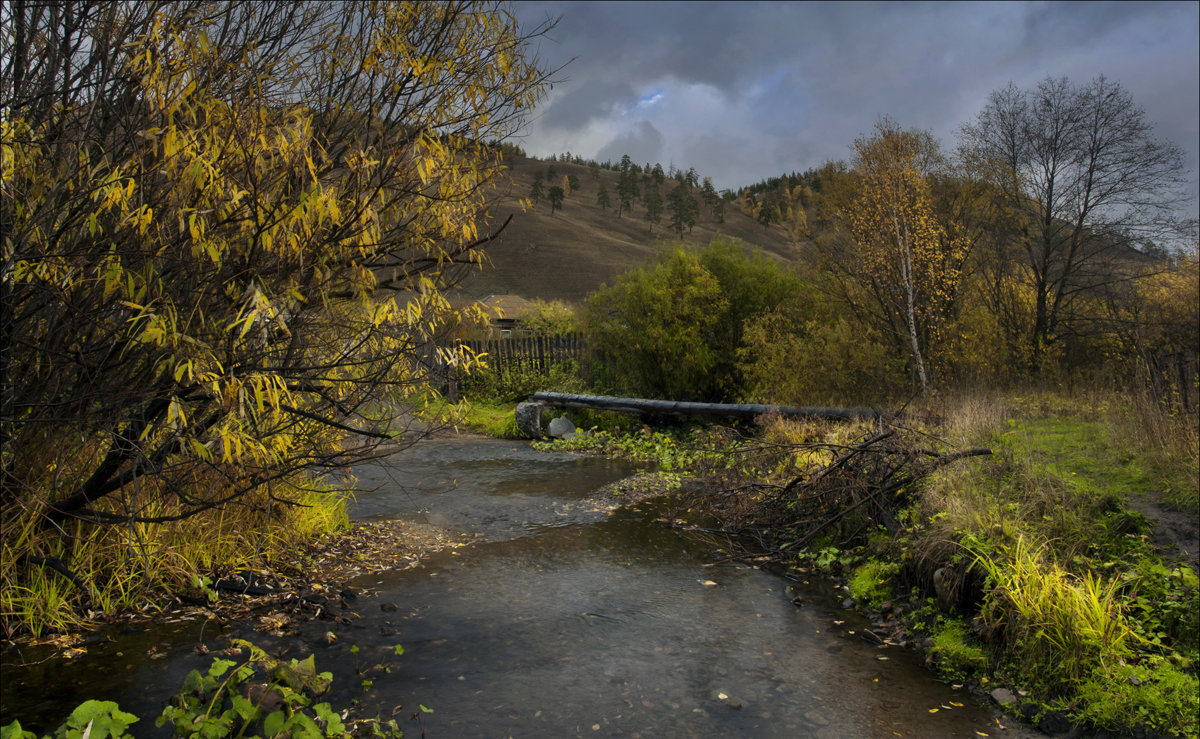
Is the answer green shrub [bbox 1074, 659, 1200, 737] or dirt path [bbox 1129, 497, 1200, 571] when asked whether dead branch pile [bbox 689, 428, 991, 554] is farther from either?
green shrub [bbox 1074, 659, 1200, 737]

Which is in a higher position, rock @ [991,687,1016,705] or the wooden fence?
the wooden fence

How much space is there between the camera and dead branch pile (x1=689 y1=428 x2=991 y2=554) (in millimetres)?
6711

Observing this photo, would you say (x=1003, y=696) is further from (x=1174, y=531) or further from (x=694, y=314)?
(x=694, y=314)

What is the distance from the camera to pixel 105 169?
152 inches

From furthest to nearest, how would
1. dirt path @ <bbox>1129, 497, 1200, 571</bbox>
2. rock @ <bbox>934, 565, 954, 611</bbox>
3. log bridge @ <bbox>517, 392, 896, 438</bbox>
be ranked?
1. log bridge @ <bbox>517, 392, 896, 438</bbox>
2. rock @ <bbox>934, 565, 954, 611</bbox>
3. dirt path @ <bbox>1129, 497, 1200, 571</bbox>

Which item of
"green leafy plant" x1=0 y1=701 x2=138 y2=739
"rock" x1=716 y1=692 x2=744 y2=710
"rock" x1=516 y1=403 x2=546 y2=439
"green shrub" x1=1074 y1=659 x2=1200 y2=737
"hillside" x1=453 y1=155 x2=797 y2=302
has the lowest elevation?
"rock" x1=716 y1=692 x2=744 y2=710

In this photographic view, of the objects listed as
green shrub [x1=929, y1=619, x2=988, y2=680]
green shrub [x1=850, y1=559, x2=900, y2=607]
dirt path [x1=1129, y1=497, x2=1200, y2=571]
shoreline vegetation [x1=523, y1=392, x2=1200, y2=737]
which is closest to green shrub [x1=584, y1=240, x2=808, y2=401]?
shoreline vegetation [x1=523, y1=392, x2=1200, y2=737]

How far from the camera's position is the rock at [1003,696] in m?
4.21

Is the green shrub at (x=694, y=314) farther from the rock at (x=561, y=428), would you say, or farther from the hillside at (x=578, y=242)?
the hillside at (x=578, y=242)

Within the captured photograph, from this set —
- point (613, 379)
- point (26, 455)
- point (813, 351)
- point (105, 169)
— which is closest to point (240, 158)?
point (105, 169)

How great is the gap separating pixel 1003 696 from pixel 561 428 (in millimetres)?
11270

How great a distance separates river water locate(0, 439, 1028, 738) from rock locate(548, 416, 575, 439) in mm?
7689

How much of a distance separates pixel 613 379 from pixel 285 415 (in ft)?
42.5

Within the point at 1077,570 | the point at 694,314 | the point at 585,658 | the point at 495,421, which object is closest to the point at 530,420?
the point at 495,421
